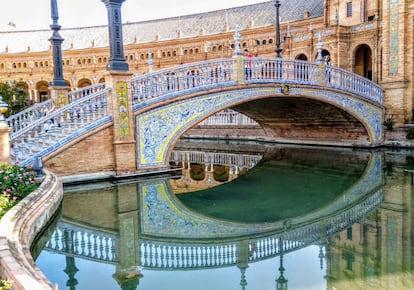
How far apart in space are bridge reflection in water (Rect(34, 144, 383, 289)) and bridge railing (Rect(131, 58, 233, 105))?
2208mm

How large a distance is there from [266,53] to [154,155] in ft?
83.3

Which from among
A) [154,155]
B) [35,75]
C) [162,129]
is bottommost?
[154,155]

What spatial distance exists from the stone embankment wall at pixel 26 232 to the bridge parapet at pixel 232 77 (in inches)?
141

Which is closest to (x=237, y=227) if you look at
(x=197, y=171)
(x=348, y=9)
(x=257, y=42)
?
(x=197, y=171)

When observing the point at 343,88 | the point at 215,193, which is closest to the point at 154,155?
the point at 215,193

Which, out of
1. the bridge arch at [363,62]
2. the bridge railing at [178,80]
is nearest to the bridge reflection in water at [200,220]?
the bridge railing at [178,80]

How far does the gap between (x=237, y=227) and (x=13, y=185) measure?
3.59 metres

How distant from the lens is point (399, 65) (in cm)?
1580

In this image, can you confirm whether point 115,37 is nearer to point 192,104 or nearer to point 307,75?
point 192,104

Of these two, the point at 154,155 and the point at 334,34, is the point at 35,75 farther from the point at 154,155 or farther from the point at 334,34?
the point at 154,155

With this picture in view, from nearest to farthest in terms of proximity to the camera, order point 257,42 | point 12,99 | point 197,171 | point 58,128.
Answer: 1. point 58,128
2. point 197,171
3. point 12,99
4. point 257,42

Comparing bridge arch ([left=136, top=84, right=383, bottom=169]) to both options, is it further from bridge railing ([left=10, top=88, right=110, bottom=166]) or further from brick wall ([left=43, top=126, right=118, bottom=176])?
bridge railing ([left=10, top=88, right=110, bottom=166])

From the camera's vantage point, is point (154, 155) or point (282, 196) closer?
point (282, 196)

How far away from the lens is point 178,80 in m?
10.9
